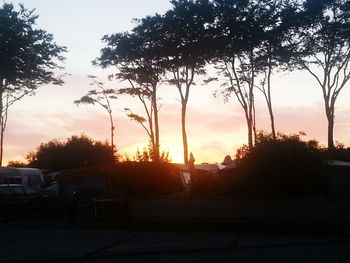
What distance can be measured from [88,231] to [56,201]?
7845mm

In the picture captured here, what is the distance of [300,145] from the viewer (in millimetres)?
23312

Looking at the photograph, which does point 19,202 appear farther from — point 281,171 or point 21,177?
point 281,171

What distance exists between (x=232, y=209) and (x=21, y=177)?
752 inches

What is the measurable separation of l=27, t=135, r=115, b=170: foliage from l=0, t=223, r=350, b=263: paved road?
49361 mm

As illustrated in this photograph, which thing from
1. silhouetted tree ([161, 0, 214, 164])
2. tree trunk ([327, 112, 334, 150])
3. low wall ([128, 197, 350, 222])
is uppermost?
silhouetted tree ([161, 0, 214, 164])

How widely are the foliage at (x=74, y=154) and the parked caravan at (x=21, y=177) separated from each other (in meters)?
29.8

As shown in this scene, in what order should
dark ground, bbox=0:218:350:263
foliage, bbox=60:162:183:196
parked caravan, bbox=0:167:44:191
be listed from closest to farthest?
dark ground, bbox=0:218:350:263 → foliage, bbox=60:162:183:196 → parked caravan, bbox=0:167:44:191

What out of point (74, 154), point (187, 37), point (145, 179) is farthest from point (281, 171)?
point (74, 154)

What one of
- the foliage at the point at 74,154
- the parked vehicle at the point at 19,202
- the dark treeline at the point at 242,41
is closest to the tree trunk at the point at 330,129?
the dark treeline at the point at 242,41

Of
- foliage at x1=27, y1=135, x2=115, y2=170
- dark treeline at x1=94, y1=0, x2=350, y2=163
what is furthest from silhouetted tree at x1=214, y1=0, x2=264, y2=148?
foliage at x1=27, y1=135, x2=115, y2=170

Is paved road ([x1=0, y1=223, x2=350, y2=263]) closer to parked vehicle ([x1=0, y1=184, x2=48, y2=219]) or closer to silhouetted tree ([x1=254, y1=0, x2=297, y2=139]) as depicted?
parked vehicle ([x1=0, y1=184, x2=48, y2=219])

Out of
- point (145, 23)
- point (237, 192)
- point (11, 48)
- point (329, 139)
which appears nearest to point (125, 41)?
point (145, 23)

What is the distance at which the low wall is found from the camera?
71.5 ft

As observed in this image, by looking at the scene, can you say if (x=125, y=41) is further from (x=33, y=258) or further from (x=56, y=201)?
(x=33, y=258)
